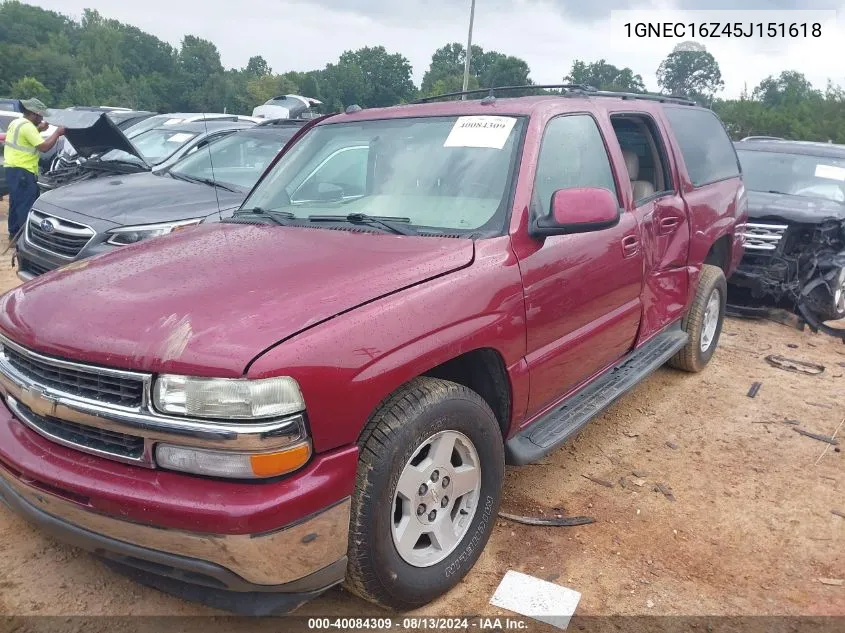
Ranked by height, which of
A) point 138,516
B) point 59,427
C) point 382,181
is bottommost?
point 138,516

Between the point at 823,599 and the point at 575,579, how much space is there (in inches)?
38.4

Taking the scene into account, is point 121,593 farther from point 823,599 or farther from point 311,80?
point 311,80

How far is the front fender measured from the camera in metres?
2.01

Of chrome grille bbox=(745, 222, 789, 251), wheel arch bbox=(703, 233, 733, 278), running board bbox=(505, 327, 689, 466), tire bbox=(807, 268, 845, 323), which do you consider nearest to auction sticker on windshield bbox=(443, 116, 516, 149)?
running board bbox=(505, 327, 689, 466)

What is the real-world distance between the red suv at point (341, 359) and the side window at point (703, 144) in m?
1.15

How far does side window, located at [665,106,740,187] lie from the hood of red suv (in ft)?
8.72

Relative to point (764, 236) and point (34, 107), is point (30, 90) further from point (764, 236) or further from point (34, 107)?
point (764, 236)

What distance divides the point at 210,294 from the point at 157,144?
7.78 metres

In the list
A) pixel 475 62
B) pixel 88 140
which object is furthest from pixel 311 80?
pixel 88 140

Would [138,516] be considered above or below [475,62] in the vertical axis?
below

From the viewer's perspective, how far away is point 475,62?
69.1 meters

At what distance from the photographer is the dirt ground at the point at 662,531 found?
8.54ft

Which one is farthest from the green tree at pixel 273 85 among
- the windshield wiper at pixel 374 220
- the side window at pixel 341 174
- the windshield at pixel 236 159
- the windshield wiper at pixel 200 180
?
the windshield wiper at pixel 374 220

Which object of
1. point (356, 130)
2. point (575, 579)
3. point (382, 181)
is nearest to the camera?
point (575, 579)
